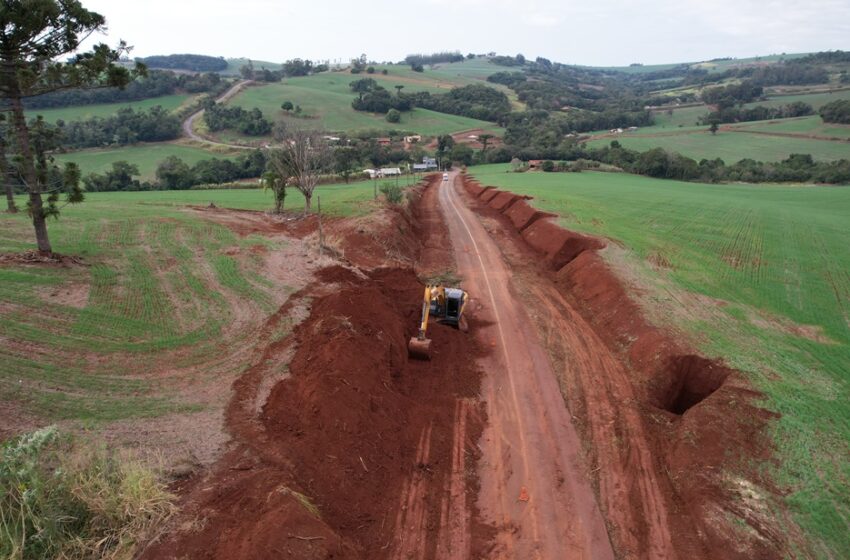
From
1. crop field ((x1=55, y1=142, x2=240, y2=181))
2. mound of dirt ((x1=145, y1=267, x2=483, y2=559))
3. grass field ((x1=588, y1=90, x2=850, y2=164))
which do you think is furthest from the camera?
grass field ((x1=588, y1=90, x2=850, y2=164))

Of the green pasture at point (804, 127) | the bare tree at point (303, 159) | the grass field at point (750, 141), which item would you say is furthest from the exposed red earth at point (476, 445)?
the green pasture at point (804, 127)

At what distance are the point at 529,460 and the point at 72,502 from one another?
11.3 meters

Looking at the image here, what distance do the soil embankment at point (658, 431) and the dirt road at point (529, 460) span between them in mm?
593

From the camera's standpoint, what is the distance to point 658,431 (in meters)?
15.7

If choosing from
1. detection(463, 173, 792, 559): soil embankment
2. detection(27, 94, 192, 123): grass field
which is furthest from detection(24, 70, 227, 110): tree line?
detection(463, 173, 792, 559): soil embankment

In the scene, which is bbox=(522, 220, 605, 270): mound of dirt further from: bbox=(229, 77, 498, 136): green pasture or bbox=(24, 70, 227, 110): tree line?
bbox=(24, 70, 227, 110): tree line

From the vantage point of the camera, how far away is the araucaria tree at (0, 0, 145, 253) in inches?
656

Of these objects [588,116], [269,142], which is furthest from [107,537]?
[588,116]

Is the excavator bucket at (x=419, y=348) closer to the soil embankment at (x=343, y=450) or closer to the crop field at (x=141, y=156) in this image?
the soil embankment at (x=343, y=450)

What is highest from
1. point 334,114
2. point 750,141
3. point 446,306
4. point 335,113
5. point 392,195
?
point 335,113

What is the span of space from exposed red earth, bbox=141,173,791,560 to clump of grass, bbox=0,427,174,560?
65 cm

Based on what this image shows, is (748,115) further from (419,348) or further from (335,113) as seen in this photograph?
(419,348)

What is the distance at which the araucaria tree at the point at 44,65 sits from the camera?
16.7 metres

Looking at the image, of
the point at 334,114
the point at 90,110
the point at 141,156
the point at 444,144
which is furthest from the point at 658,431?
the point at 90,110
